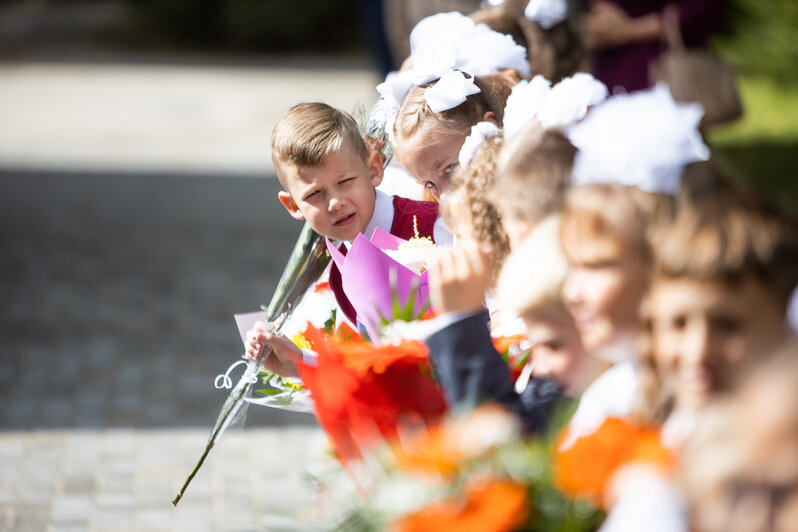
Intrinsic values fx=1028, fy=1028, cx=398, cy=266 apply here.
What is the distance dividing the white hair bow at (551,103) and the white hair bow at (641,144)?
0.44m

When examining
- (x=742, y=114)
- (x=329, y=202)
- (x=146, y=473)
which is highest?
(x=329, y=202)

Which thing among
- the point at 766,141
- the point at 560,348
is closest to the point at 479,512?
the point at 560,348

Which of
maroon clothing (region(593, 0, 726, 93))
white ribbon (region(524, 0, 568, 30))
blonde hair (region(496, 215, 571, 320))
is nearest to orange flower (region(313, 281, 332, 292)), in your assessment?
blonde hair (region(496, 215, 571, 320))

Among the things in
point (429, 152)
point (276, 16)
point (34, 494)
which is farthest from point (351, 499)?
point (276, 16)

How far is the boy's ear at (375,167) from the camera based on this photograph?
7.41 ft

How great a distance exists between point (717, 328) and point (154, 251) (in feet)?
21.2

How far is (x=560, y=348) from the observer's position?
143 cm

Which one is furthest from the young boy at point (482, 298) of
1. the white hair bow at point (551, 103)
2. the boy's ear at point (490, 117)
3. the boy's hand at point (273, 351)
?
the boy's ear at point (490, 117)

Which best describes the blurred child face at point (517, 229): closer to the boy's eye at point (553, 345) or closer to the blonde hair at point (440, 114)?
the boy's eye at point (553, 345)

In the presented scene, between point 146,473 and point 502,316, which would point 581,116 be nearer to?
point 502,316

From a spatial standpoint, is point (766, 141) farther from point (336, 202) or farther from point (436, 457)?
point (436, 457)

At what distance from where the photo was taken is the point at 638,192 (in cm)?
135

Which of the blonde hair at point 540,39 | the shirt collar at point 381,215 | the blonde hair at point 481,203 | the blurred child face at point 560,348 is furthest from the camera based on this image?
the blonde hair at point 540,39

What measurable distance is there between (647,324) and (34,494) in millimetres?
3203
